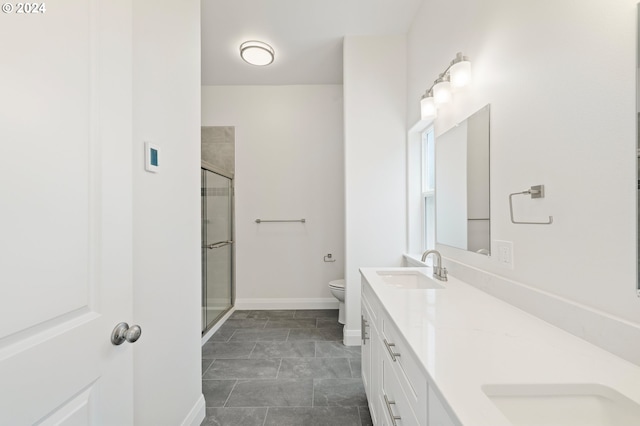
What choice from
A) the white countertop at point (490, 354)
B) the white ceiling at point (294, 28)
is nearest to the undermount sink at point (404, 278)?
the white countertop at point (490, 354)

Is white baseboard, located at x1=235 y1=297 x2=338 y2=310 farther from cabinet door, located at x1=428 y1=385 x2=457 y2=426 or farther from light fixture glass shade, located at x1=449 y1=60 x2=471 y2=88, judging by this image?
cabinet door, located at x1=428 y1=385 x2=457 y2=426

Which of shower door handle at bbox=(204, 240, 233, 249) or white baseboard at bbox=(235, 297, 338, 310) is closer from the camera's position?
shower door handle at bbox=(204, 240, 233, 249)

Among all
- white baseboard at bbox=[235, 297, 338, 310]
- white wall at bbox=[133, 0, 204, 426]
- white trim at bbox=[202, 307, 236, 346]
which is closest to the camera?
white wall at bbox=[133, 0, 204, 426]

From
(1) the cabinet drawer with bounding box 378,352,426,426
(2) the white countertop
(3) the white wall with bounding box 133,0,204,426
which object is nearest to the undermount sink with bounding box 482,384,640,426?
(2) the white countertop

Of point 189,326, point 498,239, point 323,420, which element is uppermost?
point 498,239

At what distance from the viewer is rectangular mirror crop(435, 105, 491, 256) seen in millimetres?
1375

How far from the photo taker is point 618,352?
723 mm

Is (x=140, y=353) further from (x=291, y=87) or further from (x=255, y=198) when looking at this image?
(x=291, y=87)

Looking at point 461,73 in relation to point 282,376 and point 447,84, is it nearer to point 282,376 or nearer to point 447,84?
point 447,84

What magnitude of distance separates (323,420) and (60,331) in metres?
1.49

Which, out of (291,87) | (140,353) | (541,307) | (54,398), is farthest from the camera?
(291,87)

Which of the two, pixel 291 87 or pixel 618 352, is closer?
pixel 618 352

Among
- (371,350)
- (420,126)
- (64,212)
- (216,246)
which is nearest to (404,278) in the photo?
(371,350)

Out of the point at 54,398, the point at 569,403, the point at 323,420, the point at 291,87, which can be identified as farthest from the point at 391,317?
the point at 291,87
